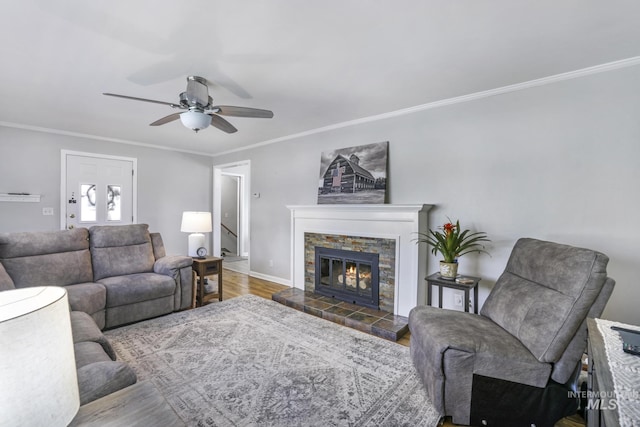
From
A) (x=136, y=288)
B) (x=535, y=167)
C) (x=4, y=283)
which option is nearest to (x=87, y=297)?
(x=136, y=288)

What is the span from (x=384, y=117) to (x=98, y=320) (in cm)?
385

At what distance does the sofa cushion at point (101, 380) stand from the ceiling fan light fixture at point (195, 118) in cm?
196

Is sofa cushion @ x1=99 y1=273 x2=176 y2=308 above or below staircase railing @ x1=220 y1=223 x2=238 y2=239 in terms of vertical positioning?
below

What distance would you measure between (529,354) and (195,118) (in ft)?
9.85

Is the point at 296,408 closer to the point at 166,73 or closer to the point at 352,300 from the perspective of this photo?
the point at 352,300

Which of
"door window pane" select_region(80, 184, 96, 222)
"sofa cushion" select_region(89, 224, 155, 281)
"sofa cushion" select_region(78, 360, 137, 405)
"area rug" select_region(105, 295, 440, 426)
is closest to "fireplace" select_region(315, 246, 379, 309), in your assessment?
"area rug" select_region(105, 295, 440, 426)

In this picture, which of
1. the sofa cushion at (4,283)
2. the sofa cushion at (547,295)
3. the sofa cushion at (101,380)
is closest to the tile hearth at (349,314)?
the sofa cushion at (547,295)

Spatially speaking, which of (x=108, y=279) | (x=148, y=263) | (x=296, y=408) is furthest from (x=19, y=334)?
(x=148, y=263)

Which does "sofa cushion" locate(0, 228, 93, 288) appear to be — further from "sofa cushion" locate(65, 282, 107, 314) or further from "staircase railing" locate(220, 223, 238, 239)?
"staircase railing" locate(220, 223, 238, 239)

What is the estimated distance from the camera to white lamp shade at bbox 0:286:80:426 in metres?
0.54

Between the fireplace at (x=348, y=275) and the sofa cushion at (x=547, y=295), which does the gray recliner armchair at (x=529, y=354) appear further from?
the fireplace at (x=348, y=275)

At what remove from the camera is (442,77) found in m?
2.65

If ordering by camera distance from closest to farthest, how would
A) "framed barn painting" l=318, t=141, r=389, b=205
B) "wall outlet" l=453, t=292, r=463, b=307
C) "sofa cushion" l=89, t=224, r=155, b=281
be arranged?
"wall outlet" l=453, t=292, r=463, b=307
"sofa cushion" l=89, t=224, r=155, b=281
"framed barn painting" l=318, t=141, r=389, b=205

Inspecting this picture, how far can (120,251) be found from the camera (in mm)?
3596
